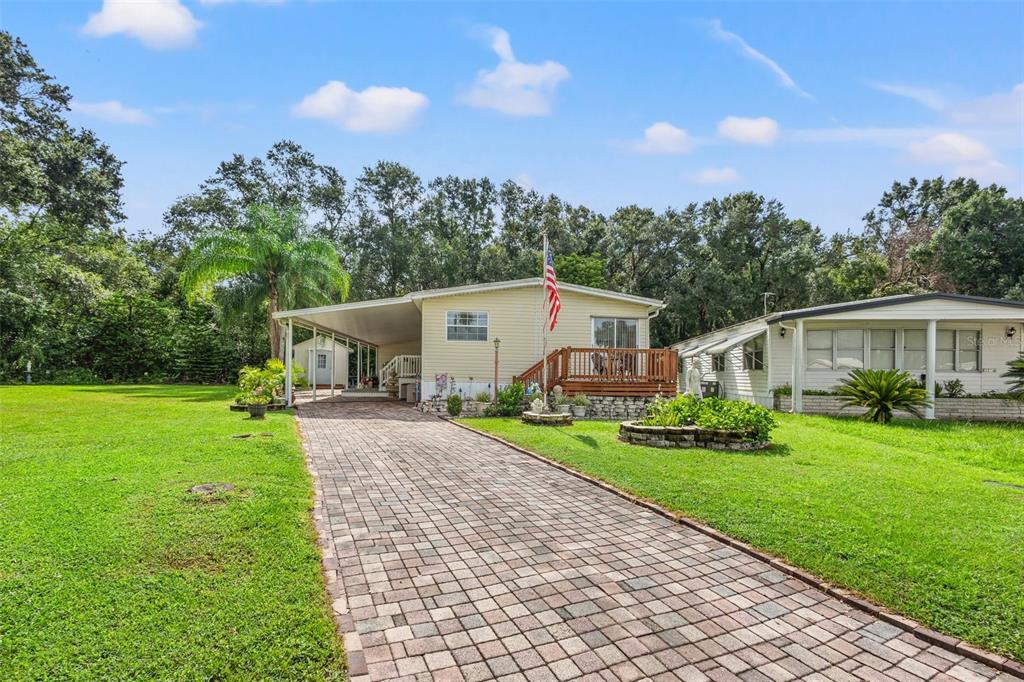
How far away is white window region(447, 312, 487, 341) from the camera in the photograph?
14.9m

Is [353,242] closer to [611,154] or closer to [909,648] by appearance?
[611,154]

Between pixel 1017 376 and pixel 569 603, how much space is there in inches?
663

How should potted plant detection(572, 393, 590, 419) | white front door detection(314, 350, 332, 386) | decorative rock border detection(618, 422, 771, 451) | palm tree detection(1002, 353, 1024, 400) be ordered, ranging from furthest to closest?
white front door detection(314, 350, 332, 386), potted plant detection(572, 393, 590, 419), palm tree detection(1002, 353, 1024, 400), decorative rock border detection(618, 422, 771, 451)

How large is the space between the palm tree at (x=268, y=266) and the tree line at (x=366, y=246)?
15 centimetres

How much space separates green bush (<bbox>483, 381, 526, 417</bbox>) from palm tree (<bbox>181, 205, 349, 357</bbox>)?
10.6m

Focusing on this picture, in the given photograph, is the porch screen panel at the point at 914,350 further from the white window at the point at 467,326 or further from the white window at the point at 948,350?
the white window at the point at 467,326

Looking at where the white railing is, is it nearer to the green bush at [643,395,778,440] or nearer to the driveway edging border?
the green bush at [643,395,778,440]

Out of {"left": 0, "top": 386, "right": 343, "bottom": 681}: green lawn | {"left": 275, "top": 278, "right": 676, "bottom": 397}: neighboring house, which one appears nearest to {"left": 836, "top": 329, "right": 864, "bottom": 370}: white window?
{"left": 275, "top": 278, "right": 676, "bottom": 397}: neighboring house

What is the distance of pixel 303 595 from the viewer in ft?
10.3

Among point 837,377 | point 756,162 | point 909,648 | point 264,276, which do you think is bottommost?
point 909,648

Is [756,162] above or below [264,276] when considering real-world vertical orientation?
above

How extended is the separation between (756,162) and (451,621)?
53.6 ft

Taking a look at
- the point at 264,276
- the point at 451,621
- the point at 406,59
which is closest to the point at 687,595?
the point at 451,621

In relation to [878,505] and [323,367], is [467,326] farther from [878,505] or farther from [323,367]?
[323,367]
